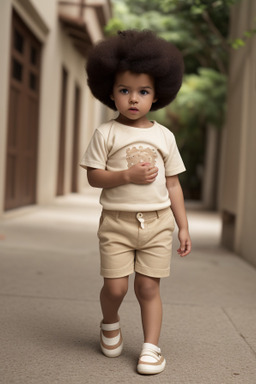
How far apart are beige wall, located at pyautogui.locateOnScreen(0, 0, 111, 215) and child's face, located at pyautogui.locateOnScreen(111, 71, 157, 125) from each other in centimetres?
566

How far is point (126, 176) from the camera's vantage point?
2.33 meters

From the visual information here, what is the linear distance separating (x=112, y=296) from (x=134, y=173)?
21.4 inches

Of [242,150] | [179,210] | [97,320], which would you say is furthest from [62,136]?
[179,210]

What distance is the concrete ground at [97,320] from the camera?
7.50 feet

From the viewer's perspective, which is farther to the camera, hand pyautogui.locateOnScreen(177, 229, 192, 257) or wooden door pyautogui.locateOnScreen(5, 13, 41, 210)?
wooden door pyautogui.locateOnScreen(5, 13, 41, 210)

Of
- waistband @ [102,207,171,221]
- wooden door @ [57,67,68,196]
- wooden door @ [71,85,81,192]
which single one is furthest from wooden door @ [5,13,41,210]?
waistband @ [102,207,171,221]

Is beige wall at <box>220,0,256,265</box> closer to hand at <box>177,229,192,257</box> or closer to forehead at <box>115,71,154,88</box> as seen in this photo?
hand at <box>177,229,192,257</box>

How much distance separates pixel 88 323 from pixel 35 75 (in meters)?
8.12

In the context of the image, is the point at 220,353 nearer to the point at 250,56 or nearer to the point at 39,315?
the point at 39,315

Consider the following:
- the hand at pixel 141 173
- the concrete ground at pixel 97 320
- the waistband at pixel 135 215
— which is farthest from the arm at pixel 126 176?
the concrete ground at pixel 97 320

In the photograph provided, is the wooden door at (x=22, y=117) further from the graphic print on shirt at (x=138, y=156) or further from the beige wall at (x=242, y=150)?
the graphic print on shirt at (x=138, y=156)

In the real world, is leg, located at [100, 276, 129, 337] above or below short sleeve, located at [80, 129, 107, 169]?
below

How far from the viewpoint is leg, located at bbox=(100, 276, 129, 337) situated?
7.93 feet

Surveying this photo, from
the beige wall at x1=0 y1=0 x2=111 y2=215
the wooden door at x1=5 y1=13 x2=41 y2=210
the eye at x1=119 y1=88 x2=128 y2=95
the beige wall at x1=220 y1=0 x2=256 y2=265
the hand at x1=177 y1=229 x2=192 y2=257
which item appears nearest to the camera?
the eye at x1=119 y1=88 x2=128 y2=95
